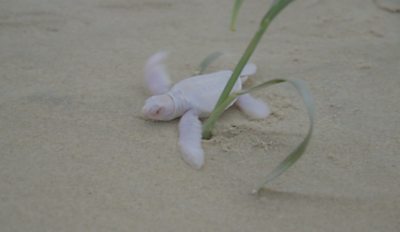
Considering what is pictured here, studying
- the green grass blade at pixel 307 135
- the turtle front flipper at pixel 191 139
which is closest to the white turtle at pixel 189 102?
the turtle front flipper at pixel 191 139

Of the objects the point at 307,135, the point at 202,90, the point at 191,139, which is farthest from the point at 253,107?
the point at 307,135

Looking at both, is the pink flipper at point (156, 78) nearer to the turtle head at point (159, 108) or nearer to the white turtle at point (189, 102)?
the white turtle at point (189, 102)

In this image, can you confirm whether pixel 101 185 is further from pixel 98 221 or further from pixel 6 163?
pixel 6 163

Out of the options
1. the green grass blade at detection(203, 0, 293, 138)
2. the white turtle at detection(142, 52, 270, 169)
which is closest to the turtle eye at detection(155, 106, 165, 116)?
the white turtle at detection(142, 52, 270, 169)

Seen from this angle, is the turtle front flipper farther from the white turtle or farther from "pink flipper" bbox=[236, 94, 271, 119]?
"pink flipper" bbox=[236, 94, 271, 119]

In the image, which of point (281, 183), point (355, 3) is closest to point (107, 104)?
point (281, 183)

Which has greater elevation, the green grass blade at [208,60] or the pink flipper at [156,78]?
the green grass blade at [208,60]

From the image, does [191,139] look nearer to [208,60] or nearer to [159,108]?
[159,108]
